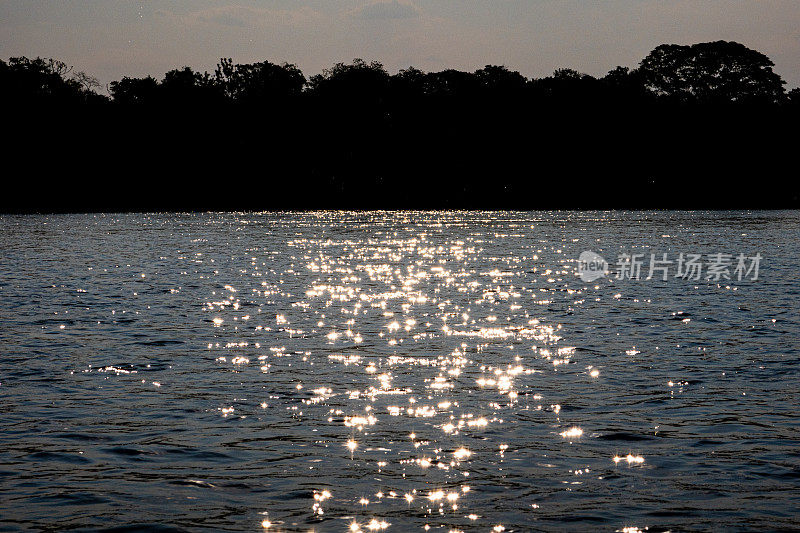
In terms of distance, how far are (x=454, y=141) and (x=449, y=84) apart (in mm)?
10351

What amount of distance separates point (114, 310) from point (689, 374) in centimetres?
1821

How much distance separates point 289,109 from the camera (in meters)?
163

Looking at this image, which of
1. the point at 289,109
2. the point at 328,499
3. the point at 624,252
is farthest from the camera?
the point at 289,109

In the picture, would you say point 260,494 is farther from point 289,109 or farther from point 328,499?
point 289,109

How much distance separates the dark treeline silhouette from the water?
124 metres

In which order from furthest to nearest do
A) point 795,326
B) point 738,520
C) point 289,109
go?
point 289,109 → point 795,326 → point 738,520

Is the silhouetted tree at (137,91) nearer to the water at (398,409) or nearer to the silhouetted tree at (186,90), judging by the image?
the silhouetted tree at (186,90)

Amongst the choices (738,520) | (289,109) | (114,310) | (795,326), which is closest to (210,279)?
(114,310)

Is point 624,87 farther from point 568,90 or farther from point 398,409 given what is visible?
point 398,409

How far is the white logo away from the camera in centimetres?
4438

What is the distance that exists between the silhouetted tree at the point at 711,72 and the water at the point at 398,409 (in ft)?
508

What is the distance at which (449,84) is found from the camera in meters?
170

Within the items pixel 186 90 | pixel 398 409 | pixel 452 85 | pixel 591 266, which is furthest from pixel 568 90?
pixel 398 409

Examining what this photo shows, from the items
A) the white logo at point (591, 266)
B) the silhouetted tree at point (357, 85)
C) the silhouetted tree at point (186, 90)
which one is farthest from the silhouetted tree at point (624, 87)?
the white logo at point (591, 266)
